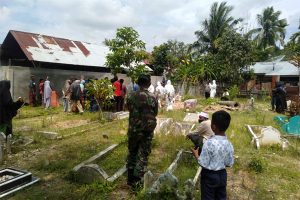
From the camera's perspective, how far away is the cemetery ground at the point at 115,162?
18.2 ft

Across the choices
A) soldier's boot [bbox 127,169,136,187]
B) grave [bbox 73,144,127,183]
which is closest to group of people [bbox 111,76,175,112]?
grave [bbox 73,144,127,183]

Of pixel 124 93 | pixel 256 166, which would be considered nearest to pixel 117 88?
pixel 124 93

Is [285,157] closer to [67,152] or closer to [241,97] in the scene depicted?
[67,152]

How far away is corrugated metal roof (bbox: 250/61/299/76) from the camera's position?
97.1 ft

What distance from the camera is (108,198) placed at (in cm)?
524

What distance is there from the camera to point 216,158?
12.4 ft

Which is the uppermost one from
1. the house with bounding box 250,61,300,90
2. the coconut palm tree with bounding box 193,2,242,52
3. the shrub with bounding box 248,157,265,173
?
the coconut palm tree with bounding box 193,2,242,52

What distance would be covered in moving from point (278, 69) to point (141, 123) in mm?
28837

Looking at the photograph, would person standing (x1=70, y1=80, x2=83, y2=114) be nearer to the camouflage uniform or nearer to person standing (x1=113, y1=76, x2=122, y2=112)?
person standing (x1=113, y1=76, x2=122, y2=112)

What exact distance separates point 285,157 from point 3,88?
23.6 ft

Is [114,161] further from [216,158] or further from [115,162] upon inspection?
[216,158]

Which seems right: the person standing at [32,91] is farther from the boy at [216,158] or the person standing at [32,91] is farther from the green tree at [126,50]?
the boy at [216,158]

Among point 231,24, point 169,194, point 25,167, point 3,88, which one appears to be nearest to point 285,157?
point 169,194

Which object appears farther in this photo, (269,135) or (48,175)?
(269,135)
